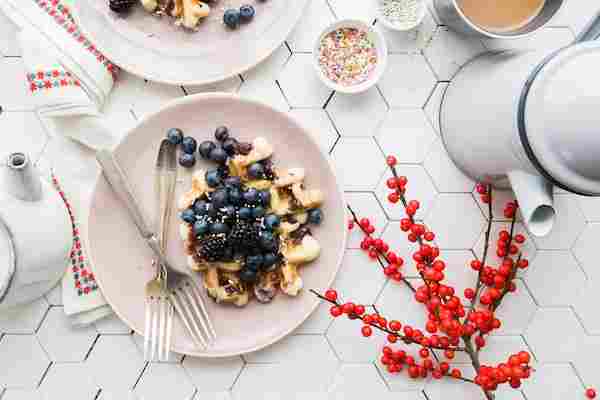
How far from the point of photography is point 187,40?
96cm

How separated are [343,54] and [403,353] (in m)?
0.44

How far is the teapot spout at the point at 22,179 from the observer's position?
0.79 metres

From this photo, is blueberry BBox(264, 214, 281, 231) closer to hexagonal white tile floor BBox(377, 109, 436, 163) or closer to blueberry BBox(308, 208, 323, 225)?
blueberry BBox(308, 208, 323, 225)

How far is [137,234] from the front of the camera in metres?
0.96

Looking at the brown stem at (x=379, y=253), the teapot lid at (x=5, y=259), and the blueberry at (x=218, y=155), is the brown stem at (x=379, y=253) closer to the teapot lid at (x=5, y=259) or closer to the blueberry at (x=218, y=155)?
the blueberry at (x=218, y=155)

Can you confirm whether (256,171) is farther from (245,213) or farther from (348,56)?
(348,56)

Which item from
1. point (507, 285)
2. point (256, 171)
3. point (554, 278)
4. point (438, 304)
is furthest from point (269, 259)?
point (554, 278)

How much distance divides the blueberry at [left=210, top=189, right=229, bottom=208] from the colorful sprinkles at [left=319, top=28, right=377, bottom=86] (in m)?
0.23

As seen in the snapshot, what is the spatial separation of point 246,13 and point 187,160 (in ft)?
0.74

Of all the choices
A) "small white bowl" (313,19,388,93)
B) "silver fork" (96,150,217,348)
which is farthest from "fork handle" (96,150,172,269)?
"small white bowl" (313,19,388,93)

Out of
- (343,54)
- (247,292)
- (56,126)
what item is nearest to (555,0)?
(343,54)

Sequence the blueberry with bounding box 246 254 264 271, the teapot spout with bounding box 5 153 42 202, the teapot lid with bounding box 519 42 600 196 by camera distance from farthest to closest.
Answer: the blueberry with bounding box 246 254 264 271 < the teapot spout with bounding box 5 153 42 202 < the teapot lid with bounding box 519 42 600 196

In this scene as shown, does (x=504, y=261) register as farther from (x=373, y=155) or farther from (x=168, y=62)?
(x=168, y=62)

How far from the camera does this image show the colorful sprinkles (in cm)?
95
